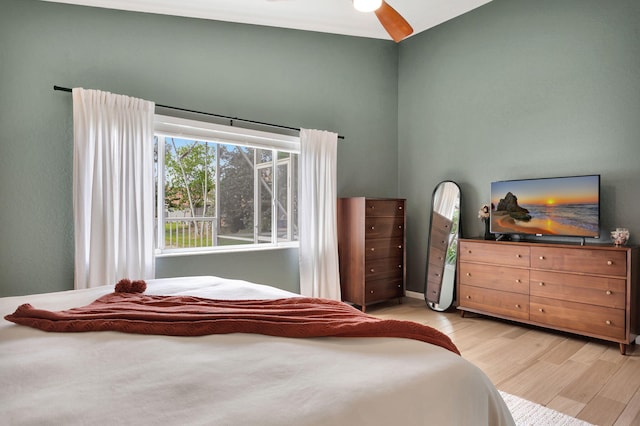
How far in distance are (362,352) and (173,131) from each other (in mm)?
2737

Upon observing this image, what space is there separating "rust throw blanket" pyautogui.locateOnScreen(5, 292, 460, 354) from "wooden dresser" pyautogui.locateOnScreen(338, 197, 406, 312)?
242cm

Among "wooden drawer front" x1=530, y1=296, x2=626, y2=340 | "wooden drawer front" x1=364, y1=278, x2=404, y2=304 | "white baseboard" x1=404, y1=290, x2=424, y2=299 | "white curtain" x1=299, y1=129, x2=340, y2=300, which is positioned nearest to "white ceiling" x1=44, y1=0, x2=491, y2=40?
"white curtain" x1=299, y1=129, x2=340, y2=300

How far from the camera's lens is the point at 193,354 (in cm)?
115

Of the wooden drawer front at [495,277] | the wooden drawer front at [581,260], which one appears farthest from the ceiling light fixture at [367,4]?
the wooden drawer front at [495,277]

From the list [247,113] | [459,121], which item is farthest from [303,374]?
[459,121]

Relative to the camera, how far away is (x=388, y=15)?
2.14 m

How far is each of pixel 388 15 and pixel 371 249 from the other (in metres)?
2.44

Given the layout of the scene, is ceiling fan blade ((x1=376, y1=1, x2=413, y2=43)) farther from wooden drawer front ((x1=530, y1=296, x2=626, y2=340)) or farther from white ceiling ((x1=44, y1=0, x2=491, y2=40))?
wooden drawer front ((x1=530, y1=296, x2=626, y2=340))

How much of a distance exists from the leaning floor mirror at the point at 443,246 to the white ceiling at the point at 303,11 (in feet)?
6.00

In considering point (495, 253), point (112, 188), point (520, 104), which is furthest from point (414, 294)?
point (112, 188)

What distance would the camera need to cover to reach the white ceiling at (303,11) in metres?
2.97

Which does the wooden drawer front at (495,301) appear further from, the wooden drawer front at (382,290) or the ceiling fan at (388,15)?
the ceiling fan at (388,15)

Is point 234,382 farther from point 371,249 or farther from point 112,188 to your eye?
point 371,249

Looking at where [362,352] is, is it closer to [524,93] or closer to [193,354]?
[193,354]
